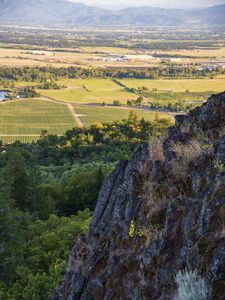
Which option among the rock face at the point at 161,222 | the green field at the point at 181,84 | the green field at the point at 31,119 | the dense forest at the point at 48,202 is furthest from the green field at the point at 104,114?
the rock face at the point at 161,222

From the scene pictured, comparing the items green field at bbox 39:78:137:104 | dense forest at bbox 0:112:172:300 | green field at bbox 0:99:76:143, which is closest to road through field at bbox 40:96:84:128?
green field at bbox 0:99:76:143

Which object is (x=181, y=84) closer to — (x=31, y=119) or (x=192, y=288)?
(x=31, y=119)

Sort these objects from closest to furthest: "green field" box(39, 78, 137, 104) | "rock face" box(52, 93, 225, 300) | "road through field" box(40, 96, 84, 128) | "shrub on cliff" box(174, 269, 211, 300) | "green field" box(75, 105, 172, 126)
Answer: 1. "shrub on cliff" box(174, 269, 211, 300)
2. "rock face" box(52, 93, 225, 300)
3. "green field" box(75, 105, 172, 126)
4. "road through field" box(40, 96, 84, 128)
5. "green field" box(39, 78, 137, 104)

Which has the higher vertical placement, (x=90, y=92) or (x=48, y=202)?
(x=48, y=202)

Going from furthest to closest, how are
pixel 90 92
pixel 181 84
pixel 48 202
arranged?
pixel 181 84
pixel 90 92
pixel 48 202

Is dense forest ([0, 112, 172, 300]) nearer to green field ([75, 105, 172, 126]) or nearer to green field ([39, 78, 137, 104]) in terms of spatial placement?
green field ([75, 105, 172, 126])

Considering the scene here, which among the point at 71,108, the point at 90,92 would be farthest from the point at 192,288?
the point at 90,92
